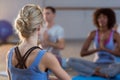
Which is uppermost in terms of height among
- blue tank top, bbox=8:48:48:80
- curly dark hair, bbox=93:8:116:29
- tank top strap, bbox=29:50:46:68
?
tank top strap, bbox=29:50:46:68

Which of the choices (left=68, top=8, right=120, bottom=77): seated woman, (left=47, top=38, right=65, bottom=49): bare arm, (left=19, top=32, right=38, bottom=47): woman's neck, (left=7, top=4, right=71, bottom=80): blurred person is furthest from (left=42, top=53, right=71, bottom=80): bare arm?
(left=47, top=38, right=65, bottom=49): bare arm

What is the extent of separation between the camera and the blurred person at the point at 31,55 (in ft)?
6.19

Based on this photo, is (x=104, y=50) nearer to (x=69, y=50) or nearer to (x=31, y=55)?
(x=31, y=55)

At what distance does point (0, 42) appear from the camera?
8352mm

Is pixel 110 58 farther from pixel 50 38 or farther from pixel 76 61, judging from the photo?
pixel 50 38

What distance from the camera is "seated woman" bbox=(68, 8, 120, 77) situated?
4.25m

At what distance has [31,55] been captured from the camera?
1.92 m

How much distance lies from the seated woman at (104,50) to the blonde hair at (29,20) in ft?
7.88

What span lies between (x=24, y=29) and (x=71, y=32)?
7.09 m

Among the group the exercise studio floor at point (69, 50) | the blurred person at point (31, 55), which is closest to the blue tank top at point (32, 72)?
the blurred person at point (31, 55)

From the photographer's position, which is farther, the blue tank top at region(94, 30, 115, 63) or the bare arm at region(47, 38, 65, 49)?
the bare arm at region(47, 38, 65, 49)

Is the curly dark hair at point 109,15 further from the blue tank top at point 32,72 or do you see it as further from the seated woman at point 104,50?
the blue tank top at point 32,72

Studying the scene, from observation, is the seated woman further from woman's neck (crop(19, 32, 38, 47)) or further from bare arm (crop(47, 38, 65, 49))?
woman's neck (crop(19, 32, 38, 47))

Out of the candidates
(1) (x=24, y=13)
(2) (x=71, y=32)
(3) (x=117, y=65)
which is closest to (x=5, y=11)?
(2) (x=71, y=32)
